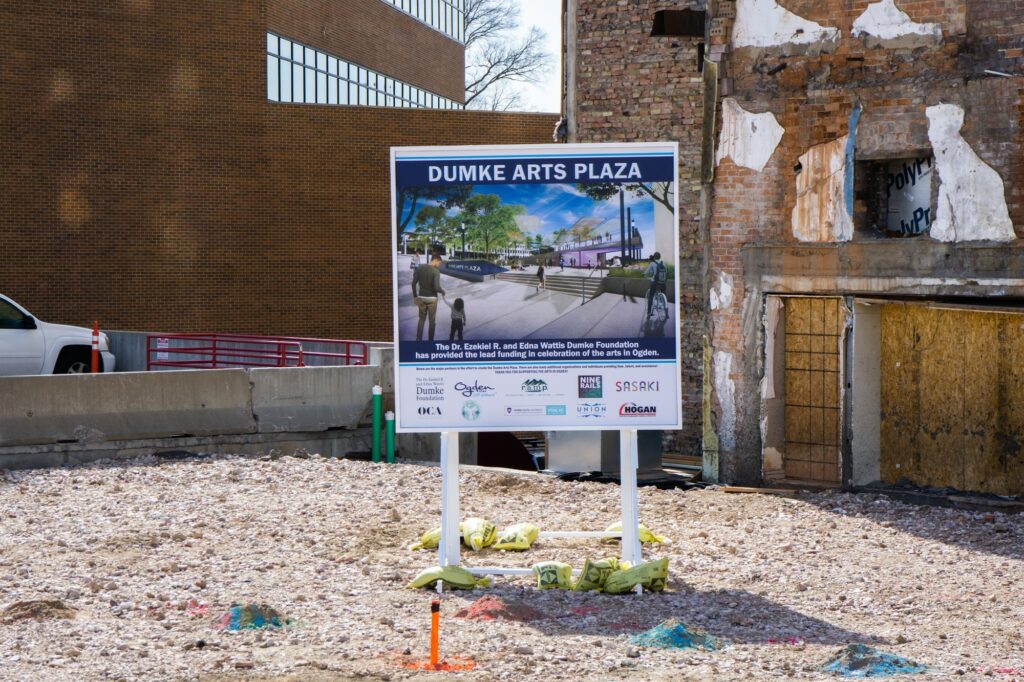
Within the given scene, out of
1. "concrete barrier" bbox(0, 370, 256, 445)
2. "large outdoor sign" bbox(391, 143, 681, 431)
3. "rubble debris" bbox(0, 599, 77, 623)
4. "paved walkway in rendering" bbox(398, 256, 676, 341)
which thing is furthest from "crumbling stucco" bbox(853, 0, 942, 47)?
"rubble debris" bbox(0, 599, 77, 623)

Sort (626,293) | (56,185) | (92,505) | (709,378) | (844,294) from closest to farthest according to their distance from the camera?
(626,293) → (92,505) → (844,294) → (709,378) → (56,185)

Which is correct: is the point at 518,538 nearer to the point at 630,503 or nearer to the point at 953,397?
the point at 630,503

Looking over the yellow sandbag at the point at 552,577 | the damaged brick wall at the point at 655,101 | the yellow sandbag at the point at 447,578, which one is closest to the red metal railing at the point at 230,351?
the damaged brick wall at the point at 655,101

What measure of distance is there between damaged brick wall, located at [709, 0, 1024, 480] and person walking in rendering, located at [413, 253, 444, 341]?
623cm

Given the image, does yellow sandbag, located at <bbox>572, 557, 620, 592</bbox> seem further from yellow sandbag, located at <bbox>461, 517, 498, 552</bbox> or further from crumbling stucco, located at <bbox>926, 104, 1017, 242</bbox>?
crumbling stucco, located at <bbox>926, 104, 1017, 242</bbox>

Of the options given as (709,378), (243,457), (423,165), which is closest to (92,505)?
(243,457)

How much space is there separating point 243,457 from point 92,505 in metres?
3.43

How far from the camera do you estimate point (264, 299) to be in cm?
3362

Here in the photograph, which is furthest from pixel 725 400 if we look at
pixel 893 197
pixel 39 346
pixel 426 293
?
pixel 39 346

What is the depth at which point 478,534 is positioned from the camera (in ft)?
40.0

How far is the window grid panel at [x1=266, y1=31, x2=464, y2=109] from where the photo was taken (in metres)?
36.7

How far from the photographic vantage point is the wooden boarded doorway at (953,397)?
1487 centimetres

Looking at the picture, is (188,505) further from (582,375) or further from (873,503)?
(873,503)

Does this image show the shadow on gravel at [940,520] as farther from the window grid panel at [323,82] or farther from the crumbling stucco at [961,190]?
the window grid panel at [323,82]
